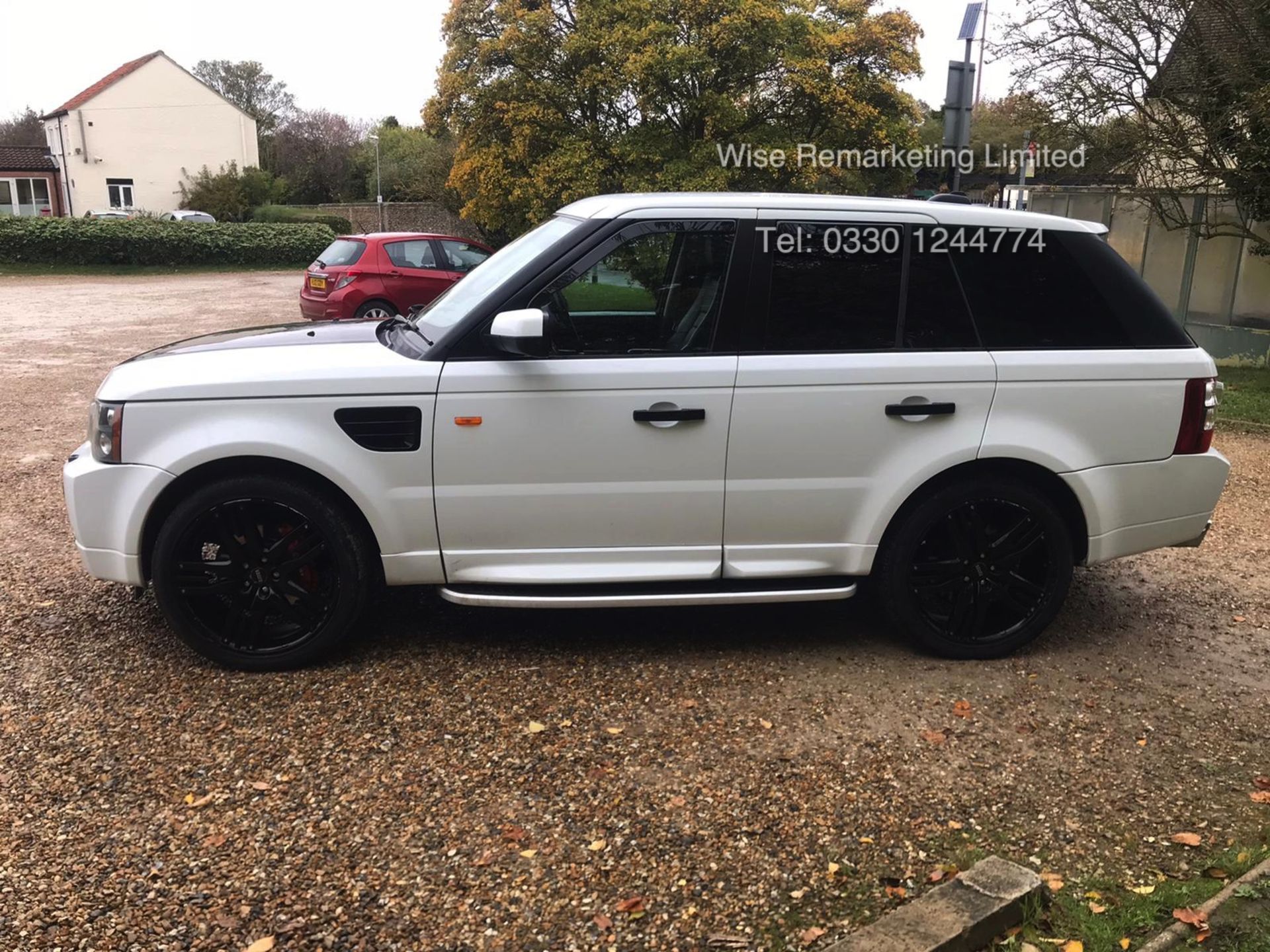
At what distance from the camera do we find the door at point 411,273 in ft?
47.8

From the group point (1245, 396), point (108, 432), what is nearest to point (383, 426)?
point (108, 432)

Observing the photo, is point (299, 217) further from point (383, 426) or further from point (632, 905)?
point (632, 905)

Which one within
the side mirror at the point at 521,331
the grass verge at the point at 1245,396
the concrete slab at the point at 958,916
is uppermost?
the side mirror at the point at 521,331

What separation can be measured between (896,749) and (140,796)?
2523 mm

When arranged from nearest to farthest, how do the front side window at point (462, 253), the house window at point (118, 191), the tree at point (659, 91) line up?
the front side window at point (462, 253) → the tree at point (659, 91) → the house window at point (118, 191)

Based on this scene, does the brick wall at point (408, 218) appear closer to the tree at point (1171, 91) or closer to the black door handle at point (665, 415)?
the tree at point (1171, 91)

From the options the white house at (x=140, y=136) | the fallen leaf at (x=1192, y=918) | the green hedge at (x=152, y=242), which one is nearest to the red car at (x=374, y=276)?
the fallen leaf at (x=1192, y=918)

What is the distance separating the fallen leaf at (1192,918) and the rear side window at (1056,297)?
7.22ft

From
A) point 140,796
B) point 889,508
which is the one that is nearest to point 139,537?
point 140,796

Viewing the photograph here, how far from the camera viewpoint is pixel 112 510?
13.0 ft

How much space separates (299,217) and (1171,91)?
37.1m

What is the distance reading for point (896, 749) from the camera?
370 centimetres

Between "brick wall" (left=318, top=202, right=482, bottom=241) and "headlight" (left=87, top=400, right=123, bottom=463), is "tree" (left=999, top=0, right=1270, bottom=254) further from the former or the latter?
"brick wall" (left=318, top=202, right=482, bottom=241)

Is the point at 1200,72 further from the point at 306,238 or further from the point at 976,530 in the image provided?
the point at 306,238
